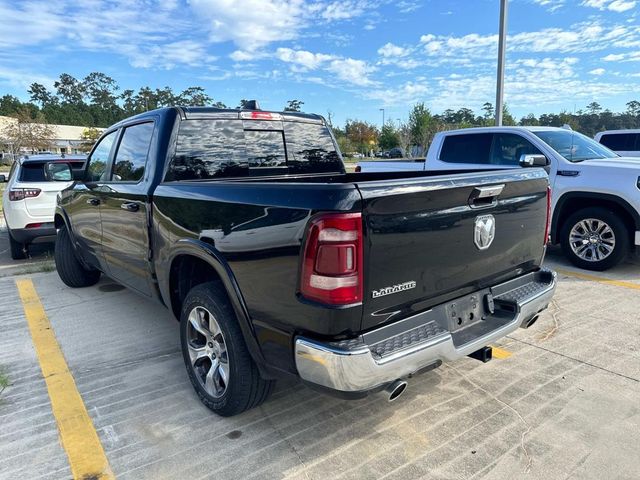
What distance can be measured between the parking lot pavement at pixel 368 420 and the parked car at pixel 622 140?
1028 centimetres

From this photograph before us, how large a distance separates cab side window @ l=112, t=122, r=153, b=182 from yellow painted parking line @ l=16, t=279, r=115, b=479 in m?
1.61

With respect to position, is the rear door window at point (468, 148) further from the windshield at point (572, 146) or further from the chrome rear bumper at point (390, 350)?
the chrome rear bumper at point (390, 350)

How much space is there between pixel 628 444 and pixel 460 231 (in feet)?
→ 4.95

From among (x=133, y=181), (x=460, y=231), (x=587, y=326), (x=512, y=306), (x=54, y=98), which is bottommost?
(x=587, y=326)

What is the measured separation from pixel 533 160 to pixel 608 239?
1462 millimetres

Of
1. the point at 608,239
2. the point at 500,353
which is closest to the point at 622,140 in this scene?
the point at 608,239

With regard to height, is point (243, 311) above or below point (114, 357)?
above

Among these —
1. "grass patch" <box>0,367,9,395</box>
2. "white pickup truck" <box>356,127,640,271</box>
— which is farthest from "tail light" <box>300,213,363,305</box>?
"white pickup truck" <box>356,127,640,271</box>

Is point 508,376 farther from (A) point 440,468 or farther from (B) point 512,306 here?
(A) point 440,468

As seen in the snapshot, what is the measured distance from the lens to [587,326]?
4.23m

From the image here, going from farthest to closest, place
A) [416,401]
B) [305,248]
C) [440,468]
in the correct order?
[416,401], [440,468], [305,248]

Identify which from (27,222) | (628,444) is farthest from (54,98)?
(628,444)

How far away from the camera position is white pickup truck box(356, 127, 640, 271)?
19.0 feet

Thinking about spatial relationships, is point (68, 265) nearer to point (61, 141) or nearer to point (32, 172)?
point (32, 172)
